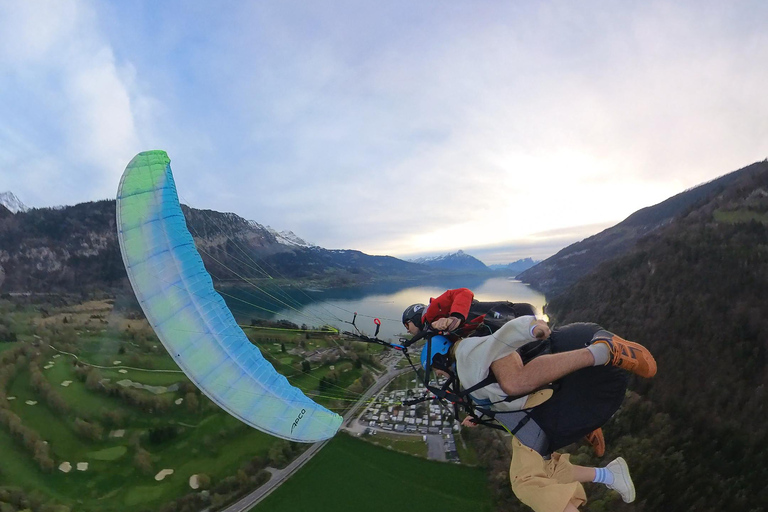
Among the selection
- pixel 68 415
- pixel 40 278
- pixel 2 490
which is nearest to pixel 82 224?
pixel 40 278

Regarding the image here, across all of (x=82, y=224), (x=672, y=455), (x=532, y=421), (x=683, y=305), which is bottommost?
(x=672, y=455)

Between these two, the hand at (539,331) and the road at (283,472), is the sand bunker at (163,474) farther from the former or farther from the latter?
the hand at (539,331)

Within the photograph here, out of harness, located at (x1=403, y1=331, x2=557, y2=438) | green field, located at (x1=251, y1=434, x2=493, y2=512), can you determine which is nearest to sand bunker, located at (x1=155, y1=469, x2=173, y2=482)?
green field, located at (x1=251, y1=434, x2=493, y2=512)

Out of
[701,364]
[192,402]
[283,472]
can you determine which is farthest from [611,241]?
[192,402]

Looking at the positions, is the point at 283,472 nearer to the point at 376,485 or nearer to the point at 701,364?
the point at 376,485

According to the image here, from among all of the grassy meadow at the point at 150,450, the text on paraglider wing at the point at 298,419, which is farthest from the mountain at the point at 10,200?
the text on paraglider wing at the point at 298,419

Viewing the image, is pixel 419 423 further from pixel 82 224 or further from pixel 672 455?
pixel 82 224
